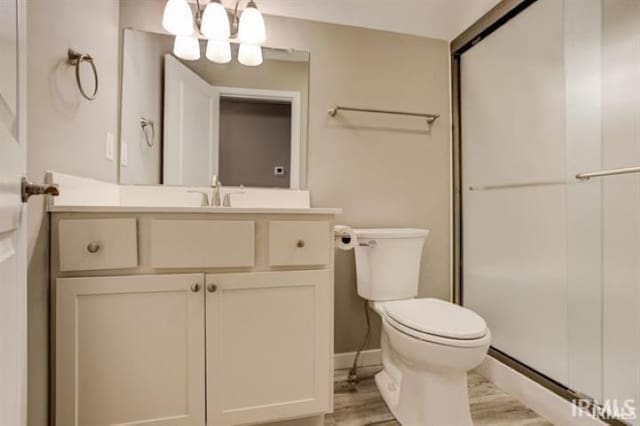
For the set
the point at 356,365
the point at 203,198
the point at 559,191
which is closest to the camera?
the point at 559,191

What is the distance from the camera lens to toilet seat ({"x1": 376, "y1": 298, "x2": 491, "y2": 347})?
1155 millimetres

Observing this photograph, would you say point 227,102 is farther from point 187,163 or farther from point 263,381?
point 263,381

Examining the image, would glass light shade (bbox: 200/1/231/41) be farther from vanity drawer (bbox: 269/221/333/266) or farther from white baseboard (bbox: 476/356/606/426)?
white baseboard (bbox: 476/356/606/426)

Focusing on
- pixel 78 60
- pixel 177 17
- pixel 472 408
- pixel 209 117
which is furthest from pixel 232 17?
pixel 472 408

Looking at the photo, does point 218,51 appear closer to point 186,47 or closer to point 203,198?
point 186,47

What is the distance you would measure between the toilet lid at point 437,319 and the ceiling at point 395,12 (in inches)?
61.5

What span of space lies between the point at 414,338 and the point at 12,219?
120 centimetres

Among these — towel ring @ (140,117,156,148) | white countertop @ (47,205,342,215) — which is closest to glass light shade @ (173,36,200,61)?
towel ring @ (140,117,156,148)

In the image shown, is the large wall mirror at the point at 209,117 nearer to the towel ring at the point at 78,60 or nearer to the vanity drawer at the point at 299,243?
the towel ring at the point at 78,60

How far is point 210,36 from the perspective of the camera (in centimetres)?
160

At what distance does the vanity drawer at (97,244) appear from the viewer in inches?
39.1

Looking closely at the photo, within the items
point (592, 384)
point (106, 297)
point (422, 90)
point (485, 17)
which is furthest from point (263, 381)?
point (485, 17)

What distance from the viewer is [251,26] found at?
5.35 feet

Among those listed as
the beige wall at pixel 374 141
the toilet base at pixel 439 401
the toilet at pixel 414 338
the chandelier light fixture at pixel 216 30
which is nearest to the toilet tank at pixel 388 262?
the toilet at pixel 414 338
